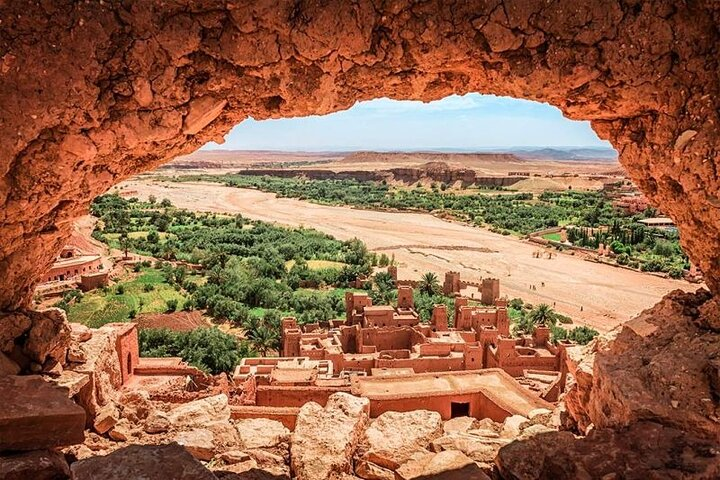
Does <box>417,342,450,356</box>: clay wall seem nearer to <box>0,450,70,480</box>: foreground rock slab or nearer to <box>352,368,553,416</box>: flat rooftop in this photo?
<box>352,368,553,416</box>: flat rooftop

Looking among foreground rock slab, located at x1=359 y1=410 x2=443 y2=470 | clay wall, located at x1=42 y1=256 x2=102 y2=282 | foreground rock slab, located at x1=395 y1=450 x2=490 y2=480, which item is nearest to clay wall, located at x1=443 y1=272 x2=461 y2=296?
clay wall, located at x1=42 y1=256 x2=102 y2=282

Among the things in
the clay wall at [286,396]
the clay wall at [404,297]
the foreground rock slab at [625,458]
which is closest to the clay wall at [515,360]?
the clay wall at [404,297]

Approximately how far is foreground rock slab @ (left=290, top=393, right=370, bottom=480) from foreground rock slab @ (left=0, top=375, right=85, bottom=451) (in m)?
1.72

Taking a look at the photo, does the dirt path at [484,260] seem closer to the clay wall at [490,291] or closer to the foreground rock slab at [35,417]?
the clay wall at [490,291]

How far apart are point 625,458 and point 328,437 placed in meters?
2.51

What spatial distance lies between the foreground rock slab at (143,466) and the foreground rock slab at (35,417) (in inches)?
10.9

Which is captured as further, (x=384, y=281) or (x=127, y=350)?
(x=384, y=281)

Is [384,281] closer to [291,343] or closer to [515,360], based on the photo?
[291,343]

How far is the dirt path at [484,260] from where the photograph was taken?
35.8 meters

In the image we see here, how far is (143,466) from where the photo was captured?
367cm

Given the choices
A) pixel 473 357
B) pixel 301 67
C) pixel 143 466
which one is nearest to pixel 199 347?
pixel 473 357

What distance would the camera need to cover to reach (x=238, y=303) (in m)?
31.2

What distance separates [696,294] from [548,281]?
37.0 meters

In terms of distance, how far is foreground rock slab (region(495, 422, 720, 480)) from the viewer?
11.1ft
